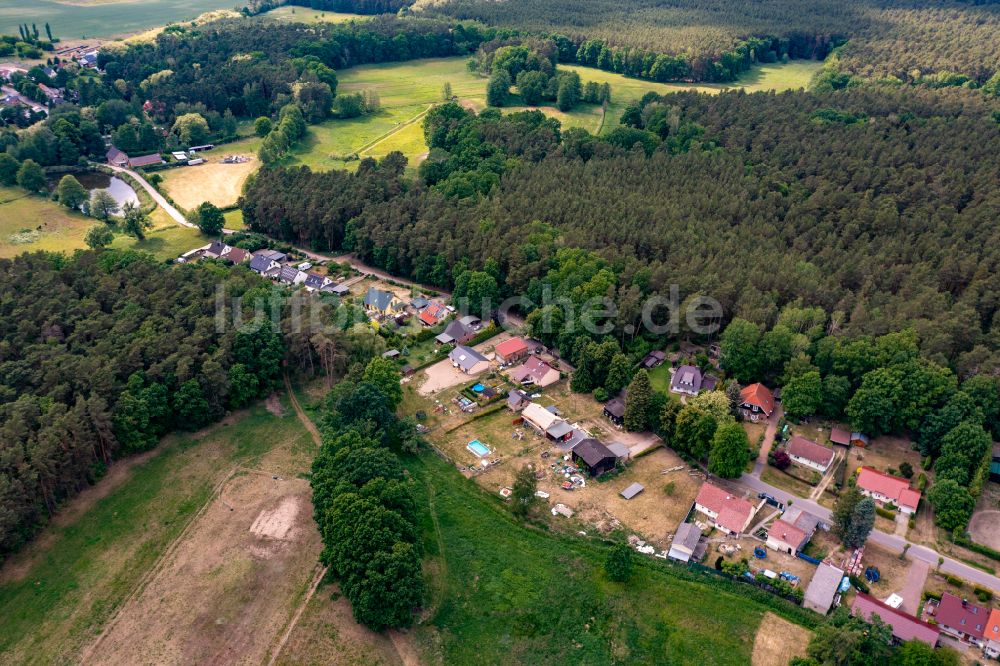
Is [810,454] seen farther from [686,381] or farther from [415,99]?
[415,99]

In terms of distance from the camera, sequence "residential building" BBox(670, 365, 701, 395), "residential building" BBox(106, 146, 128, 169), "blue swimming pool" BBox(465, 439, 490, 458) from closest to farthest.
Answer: "blue swimming pool" BBox(465, 439, 490, 458) < "residential building" BBox(670, 365, 701, 395) < "residential building" BBox(106, 146, 128, 169)

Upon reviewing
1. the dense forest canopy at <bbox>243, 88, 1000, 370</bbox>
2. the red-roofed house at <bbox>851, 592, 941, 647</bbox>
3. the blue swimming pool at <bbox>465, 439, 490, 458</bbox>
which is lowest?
the blue swimming pool at <bbox>465, 439, 490, 458</bbox>

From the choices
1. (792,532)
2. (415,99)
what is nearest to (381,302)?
(792,532)

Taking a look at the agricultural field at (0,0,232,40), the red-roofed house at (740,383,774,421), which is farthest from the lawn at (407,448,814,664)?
the agricultural field at (0,0,232,40)

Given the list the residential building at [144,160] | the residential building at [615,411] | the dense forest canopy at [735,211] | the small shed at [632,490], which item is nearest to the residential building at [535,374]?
the residential building at [615,411]

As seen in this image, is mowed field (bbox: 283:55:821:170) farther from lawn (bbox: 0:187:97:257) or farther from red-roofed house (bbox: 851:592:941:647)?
red-roofed house (bbox: 851:592:941:647)

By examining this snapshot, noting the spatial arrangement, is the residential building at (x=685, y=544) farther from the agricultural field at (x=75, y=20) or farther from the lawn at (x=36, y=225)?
the agricultural field at (x=75, y=20)

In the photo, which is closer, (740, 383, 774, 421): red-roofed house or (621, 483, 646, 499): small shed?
(621, 483, 646, 499): small shed
